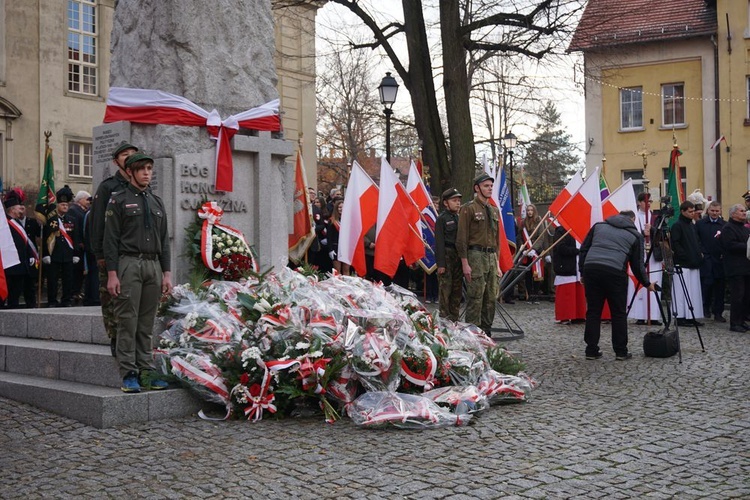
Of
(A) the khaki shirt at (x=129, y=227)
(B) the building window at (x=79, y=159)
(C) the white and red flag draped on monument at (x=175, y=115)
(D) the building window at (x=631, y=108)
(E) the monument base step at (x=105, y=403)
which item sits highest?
(D) the building window at (x=631, y=108)

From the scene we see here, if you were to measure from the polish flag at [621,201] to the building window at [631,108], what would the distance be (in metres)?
22.7

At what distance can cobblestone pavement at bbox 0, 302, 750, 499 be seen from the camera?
512 centimetres

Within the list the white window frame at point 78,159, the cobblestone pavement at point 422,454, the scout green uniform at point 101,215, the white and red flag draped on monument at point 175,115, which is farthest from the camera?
the white window frame at point 78,159

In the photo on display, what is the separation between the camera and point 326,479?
5305 mm

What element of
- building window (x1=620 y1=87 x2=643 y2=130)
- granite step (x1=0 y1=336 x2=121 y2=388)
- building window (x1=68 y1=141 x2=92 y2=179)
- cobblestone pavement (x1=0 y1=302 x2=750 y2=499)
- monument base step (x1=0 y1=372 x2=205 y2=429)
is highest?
building window (x1=620 y1=87 x2=643 y2=130)

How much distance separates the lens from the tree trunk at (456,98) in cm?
1941

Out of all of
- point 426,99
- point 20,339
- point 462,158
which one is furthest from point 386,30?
point 20,339

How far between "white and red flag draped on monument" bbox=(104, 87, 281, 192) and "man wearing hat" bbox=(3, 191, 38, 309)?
4.18m

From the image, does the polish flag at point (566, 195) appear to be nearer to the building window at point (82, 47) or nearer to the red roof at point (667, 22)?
the building window at point (82, 47)

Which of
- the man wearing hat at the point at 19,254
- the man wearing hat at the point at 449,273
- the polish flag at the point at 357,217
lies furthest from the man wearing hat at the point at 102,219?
the man wearing hat at the point at 19,254

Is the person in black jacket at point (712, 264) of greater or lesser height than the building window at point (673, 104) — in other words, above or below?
below

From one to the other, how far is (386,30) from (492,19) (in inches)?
114

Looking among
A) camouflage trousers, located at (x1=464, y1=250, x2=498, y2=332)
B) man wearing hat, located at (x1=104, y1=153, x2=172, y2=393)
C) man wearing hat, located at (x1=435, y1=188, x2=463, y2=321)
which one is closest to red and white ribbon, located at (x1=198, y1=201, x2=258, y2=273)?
man wearing hat, located at (x1=104, y1=153, x2=172, y2=393)

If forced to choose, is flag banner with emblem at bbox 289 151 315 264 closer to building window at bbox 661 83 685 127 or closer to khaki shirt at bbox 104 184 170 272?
khaki shirt at bbox 104 184 170 272
